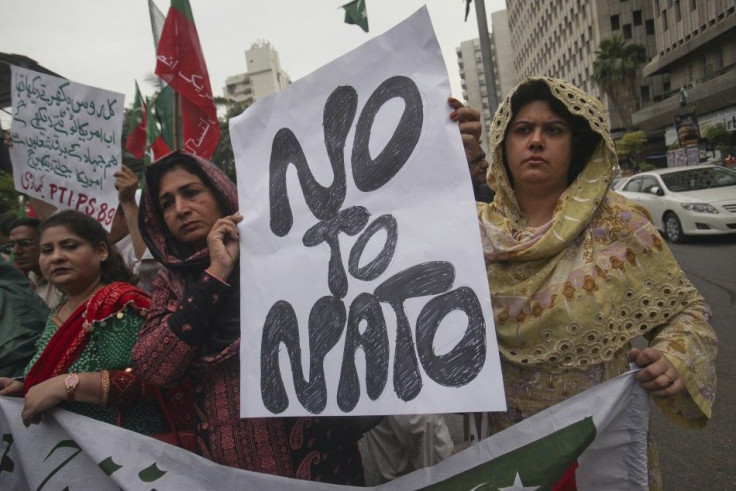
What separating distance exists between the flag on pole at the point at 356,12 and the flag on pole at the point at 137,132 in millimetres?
2389

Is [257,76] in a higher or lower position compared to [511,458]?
higher

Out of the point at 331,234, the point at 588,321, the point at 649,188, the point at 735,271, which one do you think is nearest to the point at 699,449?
the point at 588,321

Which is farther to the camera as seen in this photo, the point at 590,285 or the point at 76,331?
the point at 76,331

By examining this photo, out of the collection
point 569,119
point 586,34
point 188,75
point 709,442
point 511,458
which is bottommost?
point 709,442

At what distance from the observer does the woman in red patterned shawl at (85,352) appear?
5.08 feet

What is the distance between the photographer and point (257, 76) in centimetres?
Answer: 8419

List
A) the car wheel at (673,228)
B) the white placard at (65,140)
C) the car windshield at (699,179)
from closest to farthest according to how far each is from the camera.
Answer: the white placard at (65,140) < the car wheel at (673,228) < the car windshield at (699,179)

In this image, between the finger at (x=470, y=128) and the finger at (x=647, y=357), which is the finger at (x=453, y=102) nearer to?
the finger at (x=470, y=128)

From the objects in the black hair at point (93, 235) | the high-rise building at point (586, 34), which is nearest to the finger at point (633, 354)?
the black hair at point (93, 235)

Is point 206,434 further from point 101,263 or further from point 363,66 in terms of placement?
point 363,66

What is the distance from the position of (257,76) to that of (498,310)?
89212 mm

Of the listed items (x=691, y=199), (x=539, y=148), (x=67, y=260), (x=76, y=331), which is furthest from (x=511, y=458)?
(x=691, y=199)

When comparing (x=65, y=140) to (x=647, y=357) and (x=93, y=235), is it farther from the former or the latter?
(x=647, y=357)

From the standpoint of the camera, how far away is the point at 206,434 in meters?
1.48
